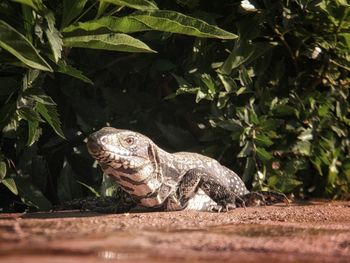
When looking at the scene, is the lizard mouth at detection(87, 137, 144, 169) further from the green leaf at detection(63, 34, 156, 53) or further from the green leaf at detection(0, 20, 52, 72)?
the green leaf at detection(0, 20, 52, 72)

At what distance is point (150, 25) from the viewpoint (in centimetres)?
432

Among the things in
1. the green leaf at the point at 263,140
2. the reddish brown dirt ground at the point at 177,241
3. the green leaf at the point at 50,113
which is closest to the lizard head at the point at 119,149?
the green leaf at the point at 50,113

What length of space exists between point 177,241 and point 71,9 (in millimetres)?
2021

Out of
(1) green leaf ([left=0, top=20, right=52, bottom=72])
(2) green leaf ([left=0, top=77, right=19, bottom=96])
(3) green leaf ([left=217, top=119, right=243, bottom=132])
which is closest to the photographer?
(1) green leaf ([left=0, top=20, right=52, bottom=72])

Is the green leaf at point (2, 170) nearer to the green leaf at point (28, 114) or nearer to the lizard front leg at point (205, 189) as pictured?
the green leaf at point (28, 114)

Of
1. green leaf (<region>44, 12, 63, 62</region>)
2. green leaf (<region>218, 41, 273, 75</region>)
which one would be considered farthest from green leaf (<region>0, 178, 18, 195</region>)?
green leaf (<region>218, 41, 273, 75</region>)

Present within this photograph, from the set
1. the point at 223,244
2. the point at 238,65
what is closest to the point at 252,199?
the point at 238,65

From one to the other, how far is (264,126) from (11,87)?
2200 mm

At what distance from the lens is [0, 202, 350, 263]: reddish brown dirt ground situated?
2.43 m

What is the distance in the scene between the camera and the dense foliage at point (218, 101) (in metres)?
5.20

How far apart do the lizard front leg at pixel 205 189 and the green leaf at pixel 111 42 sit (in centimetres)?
132

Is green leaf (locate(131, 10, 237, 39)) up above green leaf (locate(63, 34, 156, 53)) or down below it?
above

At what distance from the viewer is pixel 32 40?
420 cm

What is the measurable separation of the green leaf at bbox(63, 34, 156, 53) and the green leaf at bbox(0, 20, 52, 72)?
0.42m
